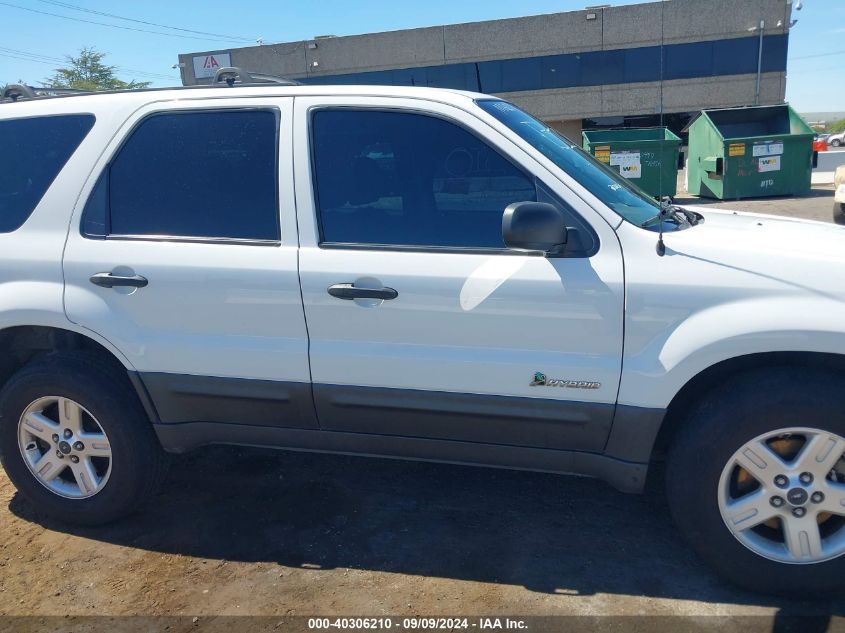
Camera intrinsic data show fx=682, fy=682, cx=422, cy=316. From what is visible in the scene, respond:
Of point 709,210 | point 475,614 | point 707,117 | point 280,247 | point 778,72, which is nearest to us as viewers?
point 475,614

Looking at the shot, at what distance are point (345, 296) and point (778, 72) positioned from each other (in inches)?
1382

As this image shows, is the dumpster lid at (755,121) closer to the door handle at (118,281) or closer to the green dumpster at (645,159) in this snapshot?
the green dumpster at (645,159)

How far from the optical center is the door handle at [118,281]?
300 centimetres

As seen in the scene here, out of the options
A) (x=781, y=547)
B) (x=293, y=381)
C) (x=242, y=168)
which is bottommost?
(x=781, y=547)

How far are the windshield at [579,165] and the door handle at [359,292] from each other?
33.3 inches

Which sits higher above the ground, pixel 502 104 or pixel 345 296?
pixel 502 104

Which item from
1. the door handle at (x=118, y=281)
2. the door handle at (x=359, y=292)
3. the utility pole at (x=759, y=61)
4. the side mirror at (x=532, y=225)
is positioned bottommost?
the door handle at (x=359, y=292)

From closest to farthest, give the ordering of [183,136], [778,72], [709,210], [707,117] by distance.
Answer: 1. [183,136]
2. [709,210]
3. [707,117]
4. [778,72]

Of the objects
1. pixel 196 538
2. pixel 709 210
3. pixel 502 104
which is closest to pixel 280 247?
pixel 502 104

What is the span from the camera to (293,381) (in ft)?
9.77

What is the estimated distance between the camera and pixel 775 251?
2533 mm

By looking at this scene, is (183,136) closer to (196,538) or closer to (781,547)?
(196,538)

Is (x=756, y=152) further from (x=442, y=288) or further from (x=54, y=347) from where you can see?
(x=54, y=347)

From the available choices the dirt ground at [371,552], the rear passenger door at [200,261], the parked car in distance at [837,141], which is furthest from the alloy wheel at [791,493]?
the parked car in distance at [837,141]
